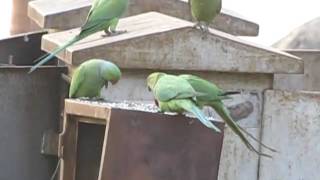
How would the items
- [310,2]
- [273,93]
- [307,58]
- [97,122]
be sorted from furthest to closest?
1. [310,2]
2. [307,58]
3. [273,93]
4. [97,122]

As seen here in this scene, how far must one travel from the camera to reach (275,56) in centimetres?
429

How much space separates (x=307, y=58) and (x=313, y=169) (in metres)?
Result: 1.26

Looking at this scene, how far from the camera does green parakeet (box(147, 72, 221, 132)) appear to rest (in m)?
2.95

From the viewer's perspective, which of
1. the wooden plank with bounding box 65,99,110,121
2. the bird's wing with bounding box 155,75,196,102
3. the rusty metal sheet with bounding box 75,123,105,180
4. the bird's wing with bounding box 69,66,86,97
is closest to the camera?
the bird's wing with bounding box 155,75,196,102

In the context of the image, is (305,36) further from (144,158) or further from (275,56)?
(144,158)

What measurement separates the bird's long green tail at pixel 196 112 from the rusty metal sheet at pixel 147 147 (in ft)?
0.20

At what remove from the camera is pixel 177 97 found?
118 inches

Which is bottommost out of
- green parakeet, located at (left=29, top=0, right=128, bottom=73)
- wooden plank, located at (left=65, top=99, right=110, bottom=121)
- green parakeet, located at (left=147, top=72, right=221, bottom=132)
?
wooden plank, located at (left=65, top=99, right=110, bottom=121)

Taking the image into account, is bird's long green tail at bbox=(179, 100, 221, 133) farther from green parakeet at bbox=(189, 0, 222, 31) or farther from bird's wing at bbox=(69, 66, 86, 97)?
green parakeet at bbox=(189, 0, 222, 31)

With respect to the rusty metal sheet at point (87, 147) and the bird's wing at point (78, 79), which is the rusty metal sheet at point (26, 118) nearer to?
the bird's wing at point (78, 79)

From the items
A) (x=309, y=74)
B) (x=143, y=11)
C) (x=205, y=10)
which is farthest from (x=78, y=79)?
(x=309, y=74)

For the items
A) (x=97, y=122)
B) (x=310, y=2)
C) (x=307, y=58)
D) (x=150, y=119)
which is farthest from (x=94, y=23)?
(x=310, y=2)

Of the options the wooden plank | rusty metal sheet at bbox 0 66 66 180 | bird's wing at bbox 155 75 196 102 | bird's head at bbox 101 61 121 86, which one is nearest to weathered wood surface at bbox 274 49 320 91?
rusty metal sheet at bbox 0 66 66 180

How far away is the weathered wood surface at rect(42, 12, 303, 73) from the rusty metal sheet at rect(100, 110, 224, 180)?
1056 millimetres
